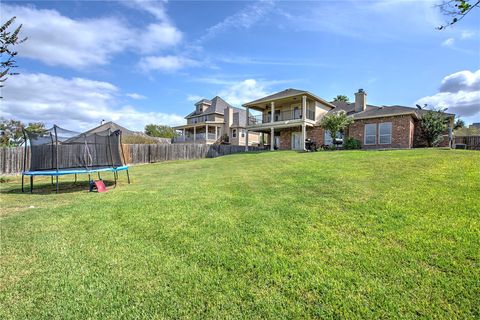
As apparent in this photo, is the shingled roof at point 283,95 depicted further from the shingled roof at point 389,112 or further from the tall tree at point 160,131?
the tall tree at point 160,131

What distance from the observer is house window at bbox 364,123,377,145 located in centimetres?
1911

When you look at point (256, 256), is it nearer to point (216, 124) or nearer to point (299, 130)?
point (299, 130)

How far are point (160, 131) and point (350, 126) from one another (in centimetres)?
4149

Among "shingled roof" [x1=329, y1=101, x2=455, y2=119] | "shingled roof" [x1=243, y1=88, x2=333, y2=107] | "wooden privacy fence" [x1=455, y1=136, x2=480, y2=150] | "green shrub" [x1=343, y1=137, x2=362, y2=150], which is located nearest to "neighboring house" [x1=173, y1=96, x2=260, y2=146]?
"shingled roof" [x1=243, y1=88, x2=333, y2=107]

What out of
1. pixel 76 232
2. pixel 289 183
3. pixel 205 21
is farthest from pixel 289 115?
pixel 76 232

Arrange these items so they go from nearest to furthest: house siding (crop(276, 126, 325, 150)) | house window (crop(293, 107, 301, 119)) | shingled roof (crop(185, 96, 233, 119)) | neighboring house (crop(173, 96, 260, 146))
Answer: house siding (crop(276, 126, 325, 150))
house window (crop(293, 107, 301, 119))
neighboring house (crop(173, 96, 260, 146))
shingled roof (crop(185, 96, 233, 119))

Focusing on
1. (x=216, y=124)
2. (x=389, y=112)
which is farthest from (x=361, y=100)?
(x=216, y=124)

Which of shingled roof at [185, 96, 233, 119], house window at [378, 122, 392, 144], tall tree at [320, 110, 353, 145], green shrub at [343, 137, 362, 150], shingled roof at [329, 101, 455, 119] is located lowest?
green shrub at [343, 137, 362, 150]

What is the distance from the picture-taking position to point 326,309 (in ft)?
7.50

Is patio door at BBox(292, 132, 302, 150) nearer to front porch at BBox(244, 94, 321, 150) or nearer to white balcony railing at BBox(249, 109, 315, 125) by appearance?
front porch at BBox(244, 94, 321, 150)

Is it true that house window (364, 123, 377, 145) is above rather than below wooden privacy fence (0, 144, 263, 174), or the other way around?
above

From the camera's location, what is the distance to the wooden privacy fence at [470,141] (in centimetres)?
1831

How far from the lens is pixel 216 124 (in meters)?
37.1

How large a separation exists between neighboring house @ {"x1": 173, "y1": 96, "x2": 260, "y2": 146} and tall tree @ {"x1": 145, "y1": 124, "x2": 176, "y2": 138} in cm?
1131
